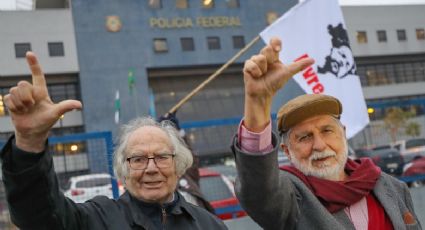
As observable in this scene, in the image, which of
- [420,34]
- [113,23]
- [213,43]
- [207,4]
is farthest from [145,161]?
[420,34]

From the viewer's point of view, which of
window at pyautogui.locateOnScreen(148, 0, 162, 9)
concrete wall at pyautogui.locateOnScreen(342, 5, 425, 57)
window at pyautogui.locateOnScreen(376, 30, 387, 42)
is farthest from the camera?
window at pyautogui.locateOnScreen(376, 30, 387, 42)

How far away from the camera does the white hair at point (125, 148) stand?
2576mm

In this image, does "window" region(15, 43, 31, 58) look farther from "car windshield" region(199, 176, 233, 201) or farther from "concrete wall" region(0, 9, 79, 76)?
"car windshield" region(199, 176, 233, 201)

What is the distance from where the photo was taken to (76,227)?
2.16 meters

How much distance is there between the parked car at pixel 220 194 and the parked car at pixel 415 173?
2.60 meters

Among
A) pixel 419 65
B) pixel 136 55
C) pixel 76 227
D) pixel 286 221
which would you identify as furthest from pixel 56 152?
pixel 419 65

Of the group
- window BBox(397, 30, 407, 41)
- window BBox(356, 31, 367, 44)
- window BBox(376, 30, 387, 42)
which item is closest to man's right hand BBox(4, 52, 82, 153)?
window BBox(356, 31, 367, 44)

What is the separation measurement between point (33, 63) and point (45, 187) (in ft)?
1.68

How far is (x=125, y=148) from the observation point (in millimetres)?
2580

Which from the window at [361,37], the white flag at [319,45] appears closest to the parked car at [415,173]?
the white flag at [319,45]

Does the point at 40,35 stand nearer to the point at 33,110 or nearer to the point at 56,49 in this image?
the point at 56,49

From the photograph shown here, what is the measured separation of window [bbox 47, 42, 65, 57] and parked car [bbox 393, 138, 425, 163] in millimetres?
28907

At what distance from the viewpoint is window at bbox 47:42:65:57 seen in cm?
3291

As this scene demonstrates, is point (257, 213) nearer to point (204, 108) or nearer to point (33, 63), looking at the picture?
point (33, 63)
